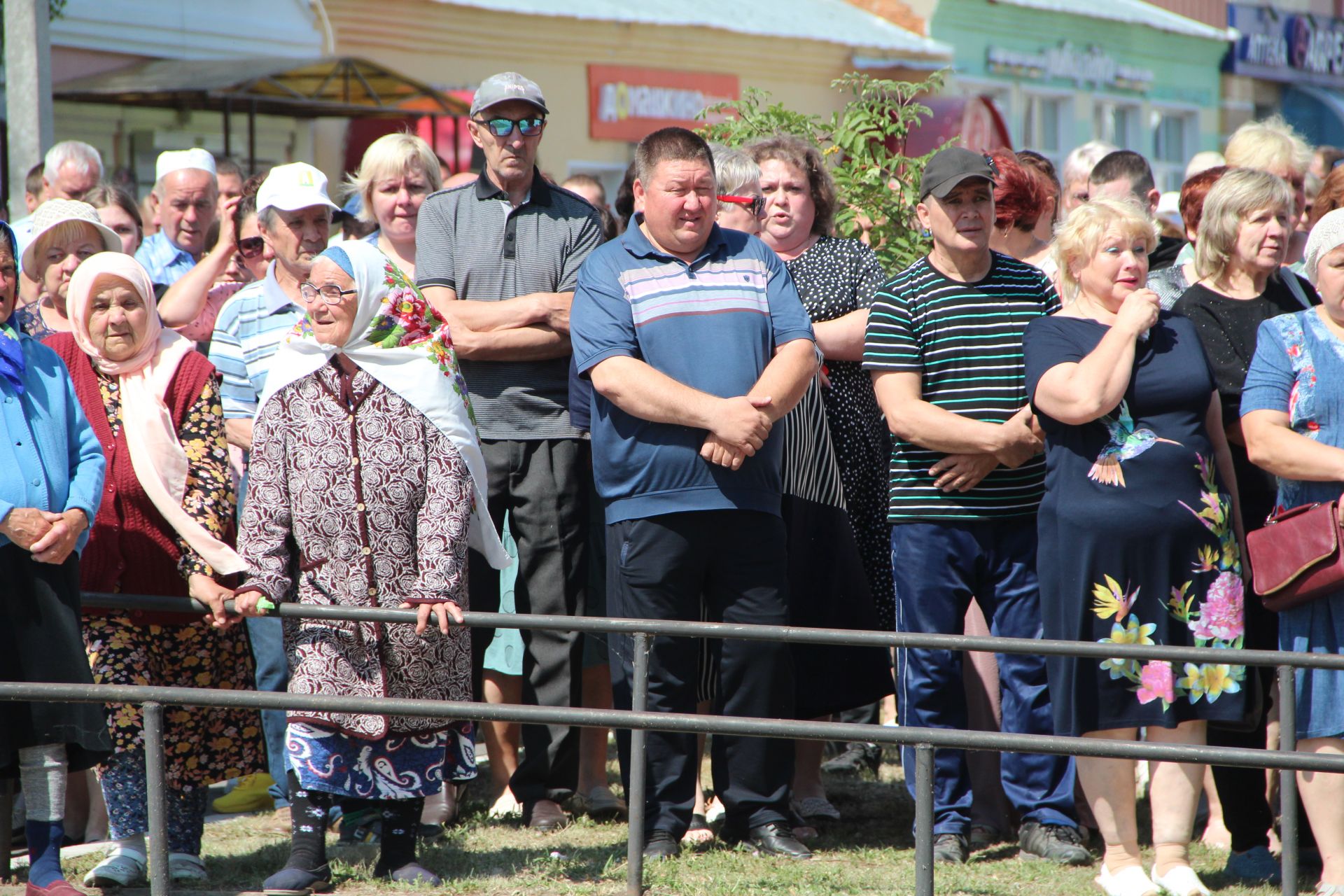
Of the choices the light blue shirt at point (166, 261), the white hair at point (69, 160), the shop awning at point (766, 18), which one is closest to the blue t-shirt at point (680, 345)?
the light blue shirt at point (166, 261)

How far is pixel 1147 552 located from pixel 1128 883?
3.11 ft

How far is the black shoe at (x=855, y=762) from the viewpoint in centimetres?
647

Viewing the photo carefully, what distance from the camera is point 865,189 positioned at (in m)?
6.65

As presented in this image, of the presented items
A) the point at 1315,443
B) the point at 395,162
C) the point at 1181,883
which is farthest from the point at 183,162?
the point at 1181,883

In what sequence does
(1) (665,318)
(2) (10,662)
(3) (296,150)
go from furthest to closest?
(3) (296,150)
(1) (665,318)
(2) (10,662)

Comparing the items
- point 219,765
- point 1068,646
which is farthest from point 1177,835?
point 219,765

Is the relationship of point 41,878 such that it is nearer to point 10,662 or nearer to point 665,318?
point 10,662

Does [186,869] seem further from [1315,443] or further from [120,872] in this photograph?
[1315,443]

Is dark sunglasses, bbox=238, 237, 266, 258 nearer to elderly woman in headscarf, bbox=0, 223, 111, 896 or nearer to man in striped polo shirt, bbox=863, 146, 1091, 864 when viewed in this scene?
elderly woman in headscarf, bbox=0, 223, 111, 896

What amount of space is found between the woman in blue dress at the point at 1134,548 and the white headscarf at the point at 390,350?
1.70 metres

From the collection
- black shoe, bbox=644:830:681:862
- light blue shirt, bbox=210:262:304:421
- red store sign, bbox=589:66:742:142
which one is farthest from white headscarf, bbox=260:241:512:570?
red store sign, bbox=589:66:742:142

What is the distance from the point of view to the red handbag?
4434 mm

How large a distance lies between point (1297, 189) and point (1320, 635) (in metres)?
2.88

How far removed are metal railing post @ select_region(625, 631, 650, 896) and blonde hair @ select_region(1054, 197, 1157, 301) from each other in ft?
5.56
